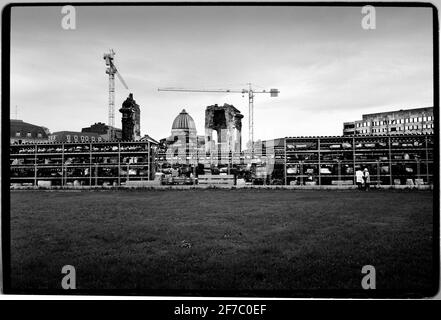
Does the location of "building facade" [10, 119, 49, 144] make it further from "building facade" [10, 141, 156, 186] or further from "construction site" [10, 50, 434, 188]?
"construction site" [10, 50, 434, 188]

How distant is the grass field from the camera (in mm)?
3111

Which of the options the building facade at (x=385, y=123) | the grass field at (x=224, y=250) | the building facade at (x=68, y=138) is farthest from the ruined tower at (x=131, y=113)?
the building facade at (x=385, y=123)

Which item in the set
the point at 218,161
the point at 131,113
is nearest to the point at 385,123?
the point at 218,161

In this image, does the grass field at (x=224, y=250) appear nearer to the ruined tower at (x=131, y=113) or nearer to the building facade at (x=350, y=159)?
the ruined tower at (x=131, y=113)

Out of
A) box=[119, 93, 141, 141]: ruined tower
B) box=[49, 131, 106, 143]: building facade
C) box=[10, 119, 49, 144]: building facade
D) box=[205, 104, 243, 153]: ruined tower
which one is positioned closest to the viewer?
box=[10, 119, 49, 144]: building facade

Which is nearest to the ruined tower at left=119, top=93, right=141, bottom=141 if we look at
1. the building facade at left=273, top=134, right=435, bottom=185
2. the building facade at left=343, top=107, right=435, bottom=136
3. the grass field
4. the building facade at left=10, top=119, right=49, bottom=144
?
the building facade at left=10, top=119, right=49, bottom=144

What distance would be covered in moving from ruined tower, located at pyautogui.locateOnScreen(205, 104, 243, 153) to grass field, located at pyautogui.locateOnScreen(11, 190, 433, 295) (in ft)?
12.5

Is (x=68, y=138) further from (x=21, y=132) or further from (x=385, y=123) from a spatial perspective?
(x=385, y=123)

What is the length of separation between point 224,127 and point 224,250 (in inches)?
294

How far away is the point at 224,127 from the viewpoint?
11000 mm

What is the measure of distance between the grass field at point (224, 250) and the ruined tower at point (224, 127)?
12.5ft
